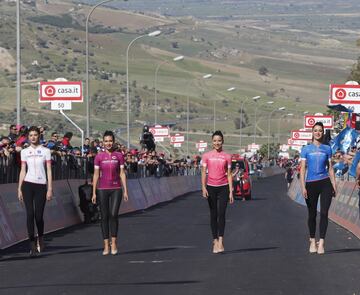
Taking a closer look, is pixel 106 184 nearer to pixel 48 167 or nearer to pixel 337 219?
pixel 48 167

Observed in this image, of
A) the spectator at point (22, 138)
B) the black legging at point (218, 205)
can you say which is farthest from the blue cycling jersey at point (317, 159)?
the spectator at point (22, 138)

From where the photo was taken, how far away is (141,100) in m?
168

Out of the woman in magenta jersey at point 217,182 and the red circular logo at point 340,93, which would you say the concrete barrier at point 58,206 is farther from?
the red circular logo at point 340,93

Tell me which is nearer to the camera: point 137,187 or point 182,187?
point 137,187

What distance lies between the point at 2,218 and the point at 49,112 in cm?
10815

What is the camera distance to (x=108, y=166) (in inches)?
794

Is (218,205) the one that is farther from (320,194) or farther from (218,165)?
(320,194)

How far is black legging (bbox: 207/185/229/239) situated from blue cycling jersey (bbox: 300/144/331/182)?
1.36 m

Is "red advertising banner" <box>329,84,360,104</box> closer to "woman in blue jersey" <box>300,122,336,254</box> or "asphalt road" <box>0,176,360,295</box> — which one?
"asphalt road" <box>0,176,360,295</box>

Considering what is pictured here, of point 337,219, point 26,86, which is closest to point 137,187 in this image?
point 337,219

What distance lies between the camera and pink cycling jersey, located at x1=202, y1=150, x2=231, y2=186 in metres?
20.4

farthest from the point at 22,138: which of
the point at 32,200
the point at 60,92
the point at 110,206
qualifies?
the point at 60,92

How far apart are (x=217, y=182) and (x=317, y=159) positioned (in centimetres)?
162

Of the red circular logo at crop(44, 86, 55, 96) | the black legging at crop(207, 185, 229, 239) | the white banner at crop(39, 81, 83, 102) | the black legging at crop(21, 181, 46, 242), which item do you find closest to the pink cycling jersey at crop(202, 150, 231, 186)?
the black legging at crop(207, 185, 229, 239)
